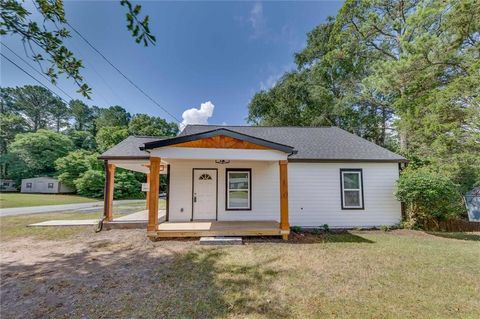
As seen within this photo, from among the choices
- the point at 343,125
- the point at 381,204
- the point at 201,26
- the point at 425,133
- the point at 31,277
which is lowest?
the point at 31,277

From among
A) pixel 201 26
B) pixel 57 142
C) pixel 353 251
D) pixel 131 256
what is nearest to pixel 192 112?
pixel 201 26

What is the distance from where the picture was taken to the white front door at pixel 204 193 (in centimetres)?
911

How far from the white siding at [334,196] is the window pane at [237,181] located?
1850 millimetres

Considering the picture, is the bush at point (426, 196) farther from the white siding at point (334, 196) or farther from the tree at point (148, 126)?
the tree at point (148, 126)

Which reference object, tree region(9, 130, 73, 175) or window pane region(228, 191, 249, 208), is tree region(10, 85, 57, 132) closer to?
tree region(9, 130, 73, 175)

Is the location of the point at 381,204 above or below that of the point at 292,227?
above

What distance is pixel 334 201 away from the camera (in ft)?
29.7

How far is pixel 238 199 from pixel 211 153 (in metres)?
2.97

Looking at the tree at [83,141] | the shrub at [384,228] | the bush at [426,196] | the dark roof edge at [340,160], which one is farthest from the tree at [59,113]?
the bush at [426,196]

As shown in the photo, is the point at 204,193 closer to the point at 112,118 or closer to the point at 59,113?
the point at 112,118

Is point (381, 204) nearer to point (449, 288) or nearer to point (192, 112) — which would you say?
point (449, 288)

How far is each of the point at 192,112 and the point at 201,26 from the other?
9.19 metres

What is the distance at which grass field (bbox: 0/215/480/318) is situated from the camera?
11.0 feet

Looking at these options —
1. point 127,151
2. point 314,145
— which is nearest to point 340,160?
point 314,145
